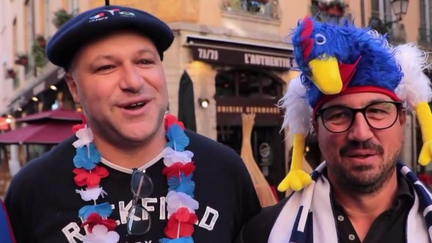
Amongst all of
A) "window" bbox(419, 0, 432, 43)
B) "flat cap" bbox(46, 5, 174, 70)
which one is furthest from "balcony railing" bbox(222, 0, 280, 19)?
"flat cap" bbox(46, 5, 174, 70)

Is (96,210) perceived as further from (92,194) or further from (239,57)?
(239,57)

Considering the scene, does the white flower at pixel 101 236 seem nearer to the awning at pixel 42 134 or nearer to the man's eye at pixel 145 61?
the man's eye at pixel 145 61

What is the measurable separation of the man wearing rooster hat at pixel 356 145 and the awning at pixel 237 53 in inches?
269

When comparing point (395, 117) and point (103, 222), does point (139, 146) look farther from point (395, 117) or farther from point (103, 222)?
point (395, 117)

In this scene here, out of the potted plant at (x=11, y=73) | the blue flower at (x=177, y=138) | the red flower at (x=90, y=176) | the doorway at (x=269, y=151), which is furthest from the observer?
the potted plant at (x=11, y=73)

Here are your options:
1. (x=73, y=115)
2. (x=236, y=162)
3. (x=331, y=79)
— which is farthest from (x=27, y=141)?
(x=331, y=79)

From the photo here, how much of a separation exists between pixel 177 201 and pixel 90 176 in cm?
32

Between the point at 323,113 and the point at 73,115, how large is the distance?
5516 millimetres

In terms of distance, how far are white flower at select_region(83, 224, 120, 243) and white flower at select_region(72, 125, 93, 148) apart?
0.32 meters

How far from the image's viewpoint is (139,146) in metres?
1.72

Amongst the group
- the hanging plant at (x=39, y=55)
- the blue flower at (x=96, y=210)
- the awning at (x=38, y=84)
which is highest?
the hanging plant at (x=39, y=55)

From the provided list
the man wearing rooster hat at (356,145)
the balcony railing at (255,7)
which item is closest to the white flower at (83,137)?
the man wearing rooster hat at (356,145)

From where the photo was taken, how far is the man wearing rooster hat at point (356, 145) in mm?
1734

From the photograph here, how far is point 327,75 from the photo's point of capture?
172cm
